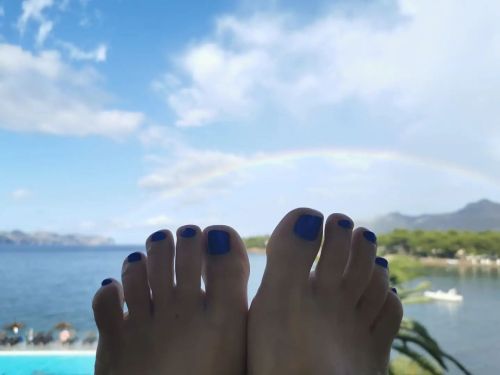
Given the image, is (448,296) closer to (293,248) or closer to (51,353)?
(51,353)

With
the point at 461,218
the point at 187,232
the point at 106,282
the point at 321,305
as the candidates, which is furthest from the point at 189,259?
the point at 461,218

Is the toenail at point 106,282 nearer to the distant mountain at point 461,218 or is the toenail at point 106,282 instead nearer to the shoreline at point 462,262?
the shoreline at point 462,262

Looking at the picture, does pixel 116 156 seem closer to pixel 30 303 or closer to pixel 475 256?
pixel 30 303

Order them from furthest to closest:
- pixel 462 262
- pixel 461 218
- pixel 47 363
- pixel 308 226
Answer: pixel 461 218 < pixel 462 262 < pixel 47 363 < pixel 308 226

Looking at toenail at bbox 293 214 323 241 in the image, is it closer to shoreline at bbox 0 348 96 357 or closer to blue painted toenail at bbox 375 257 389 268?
blue painted toenail at bbox 375 257 389 268

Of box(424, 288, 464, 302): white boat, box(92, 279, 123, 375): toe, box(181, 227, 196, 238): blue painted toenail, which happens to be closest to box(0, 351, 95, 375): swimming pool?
box(92, 279, 123, 375): toe

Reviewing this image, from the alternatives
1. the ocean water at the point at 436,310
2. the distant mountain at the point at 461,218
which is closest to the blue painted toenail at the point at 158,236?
the ocean water at the point at 436,310

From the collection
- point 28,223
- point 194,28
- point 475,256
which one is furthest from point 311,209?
point 28,223
